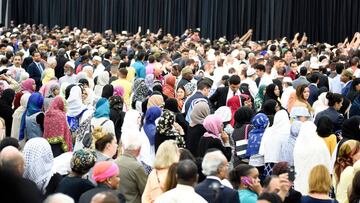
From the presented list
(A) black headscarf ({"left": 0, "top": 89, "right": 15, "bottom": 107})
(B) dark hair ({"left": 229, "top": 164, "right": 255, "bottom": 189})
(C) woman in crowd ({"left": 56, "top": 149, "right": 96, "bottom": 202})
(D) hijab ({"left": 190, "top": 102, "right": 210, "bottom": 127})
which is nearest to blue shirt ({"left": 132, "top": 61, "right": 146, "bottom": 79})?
(A) black headscarf ({"left": 0, "top": 89, "right": 15, "bottom": 107})

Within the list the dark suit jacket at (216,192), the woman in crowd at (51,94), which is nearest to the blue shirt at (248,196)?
the dark suit jacket at (216,192)

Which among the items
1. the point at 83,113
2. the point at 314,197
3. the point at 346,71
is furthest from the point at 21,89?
the point at 314,197

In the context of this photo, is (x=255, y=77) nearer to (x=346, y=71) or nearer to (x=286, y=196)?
(x=346, y=71)

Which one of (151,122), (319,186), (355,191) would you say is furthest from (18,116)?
(355,191)

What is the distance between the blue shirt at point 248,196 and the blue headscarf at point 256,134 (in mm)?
3104

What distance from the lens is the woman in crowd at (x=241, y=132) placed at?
905cm

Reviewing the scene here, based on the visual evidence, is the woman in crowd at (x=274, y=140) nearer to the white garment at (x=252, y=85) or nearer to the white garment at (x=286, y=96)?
the white garment at (x=286, y=96)

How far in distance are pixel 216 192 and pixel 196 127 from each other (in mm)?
3886

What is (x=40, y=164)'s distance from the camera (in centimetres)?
642

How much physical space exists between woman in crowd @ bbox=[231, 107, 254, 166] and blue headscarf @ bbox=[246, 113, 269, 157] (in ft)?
0.38

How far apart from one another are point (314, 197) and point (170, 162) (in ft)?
4.00

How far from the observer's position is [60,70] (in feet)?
56.0

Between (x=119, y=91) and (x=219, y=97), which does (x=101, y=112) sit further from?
(x=219, y=97)

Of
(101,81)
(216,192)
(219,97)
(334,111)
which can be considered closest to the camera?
(216,192)
